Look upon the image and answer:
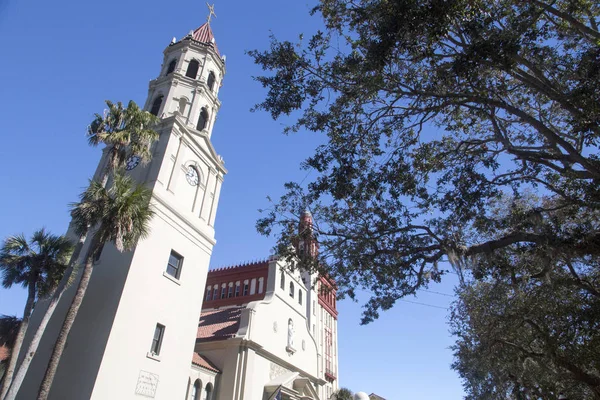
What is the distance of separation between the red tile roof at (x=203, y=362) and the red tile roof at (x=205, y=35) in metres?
20.0

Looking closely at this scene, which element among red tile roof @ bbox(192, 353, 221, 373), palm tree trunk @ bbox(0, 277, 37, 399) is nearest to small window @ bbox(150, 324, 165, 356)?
red tile roof @ bbox(192, 353, 221, 373)

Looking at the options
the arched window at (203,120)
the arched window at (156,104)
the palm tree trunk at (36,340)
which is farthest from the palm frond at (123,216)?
the arched window at (203,120)

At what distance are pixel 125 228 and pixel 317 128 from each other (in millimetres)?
8214

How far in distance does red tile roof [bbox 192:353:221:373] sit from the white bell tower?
214 centimetres

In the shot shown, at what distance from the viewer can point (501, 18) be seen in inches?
359

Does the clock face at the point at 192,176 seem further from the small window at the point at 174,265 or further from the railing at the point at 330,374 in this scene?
the railing at the point at 330,374

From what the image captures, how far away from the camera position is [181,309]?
19.0m

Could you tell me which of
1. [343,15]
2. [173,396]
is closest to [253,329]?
[173,396]

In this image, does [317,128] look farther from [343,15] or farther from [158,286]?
[158,286]

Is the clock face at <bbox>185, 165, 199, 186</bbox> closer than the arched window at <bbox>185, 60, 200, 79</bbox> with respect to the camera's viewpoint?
Yes

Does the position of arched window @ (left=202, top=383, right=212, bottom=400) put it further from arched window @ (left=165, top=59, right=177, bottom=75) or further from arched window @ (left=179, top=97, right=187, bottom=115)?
arched window @ (left=165, top=59, right=177, bottom=75)

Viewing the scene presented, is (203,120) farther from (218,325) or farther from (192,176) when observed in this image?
(218,325)

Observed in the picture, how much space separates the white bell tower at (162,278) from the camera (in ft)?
49.5

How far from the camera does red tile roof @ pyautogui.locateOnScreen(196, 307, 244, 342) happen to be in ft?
79.2
